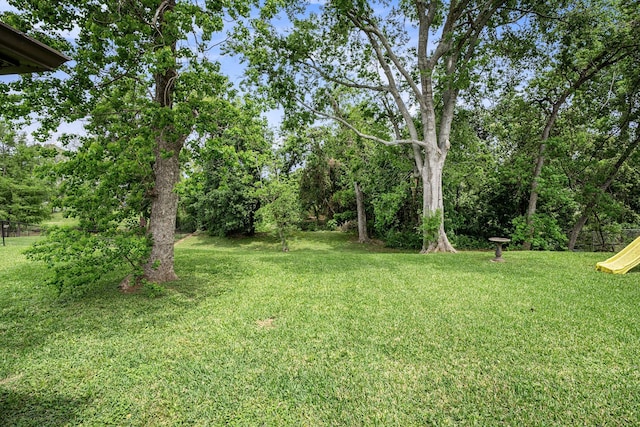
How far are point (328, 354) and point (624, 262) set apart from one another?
23.7 ft

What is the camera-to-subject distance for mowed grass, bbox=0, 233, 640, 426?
235cm

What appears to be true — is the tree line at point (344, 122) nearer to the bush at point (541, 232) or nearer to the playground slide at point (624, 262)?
the bush at point (541, 232)

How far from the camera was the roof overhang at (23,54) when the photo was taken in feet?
5.35

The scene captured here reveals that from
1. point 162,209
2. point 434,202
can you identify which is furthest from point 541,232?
point 162,209

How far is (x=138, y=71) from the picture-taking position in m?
5.12

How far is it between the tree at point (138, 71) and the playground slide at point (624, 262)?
27.7 feet

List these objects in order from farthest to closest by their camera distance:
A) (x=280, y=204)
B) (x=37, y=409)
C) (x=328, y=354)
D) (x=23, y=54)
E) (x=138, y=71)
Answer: (x=280, y=204)
(x=138, y=71)
(x=328, y=354)
(x=37, y=409)
(x=23, y=54)

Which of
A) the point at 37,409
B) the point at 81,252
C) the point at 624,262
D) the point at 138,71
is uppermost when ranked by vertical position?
the point at 138,71

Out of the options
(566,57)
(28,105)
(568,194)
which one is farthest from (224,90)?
(568,194)

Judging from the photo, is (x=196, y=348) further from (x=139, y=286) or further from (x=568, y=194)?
(x=568, y=194)

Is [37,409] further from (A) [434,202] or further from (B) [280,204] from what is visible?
(B) [280,204]

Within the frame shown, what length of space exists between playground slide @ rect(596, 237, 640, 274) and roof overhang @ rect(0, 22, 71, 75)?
9056mm

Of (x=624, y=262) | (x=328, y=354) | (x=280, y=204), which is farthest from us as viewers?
(x=280, y=204)

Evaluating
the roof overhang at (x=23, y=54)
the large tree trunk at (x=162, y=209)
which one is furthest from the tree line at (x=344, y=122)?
the roof overhang at (x=23, y=54)
